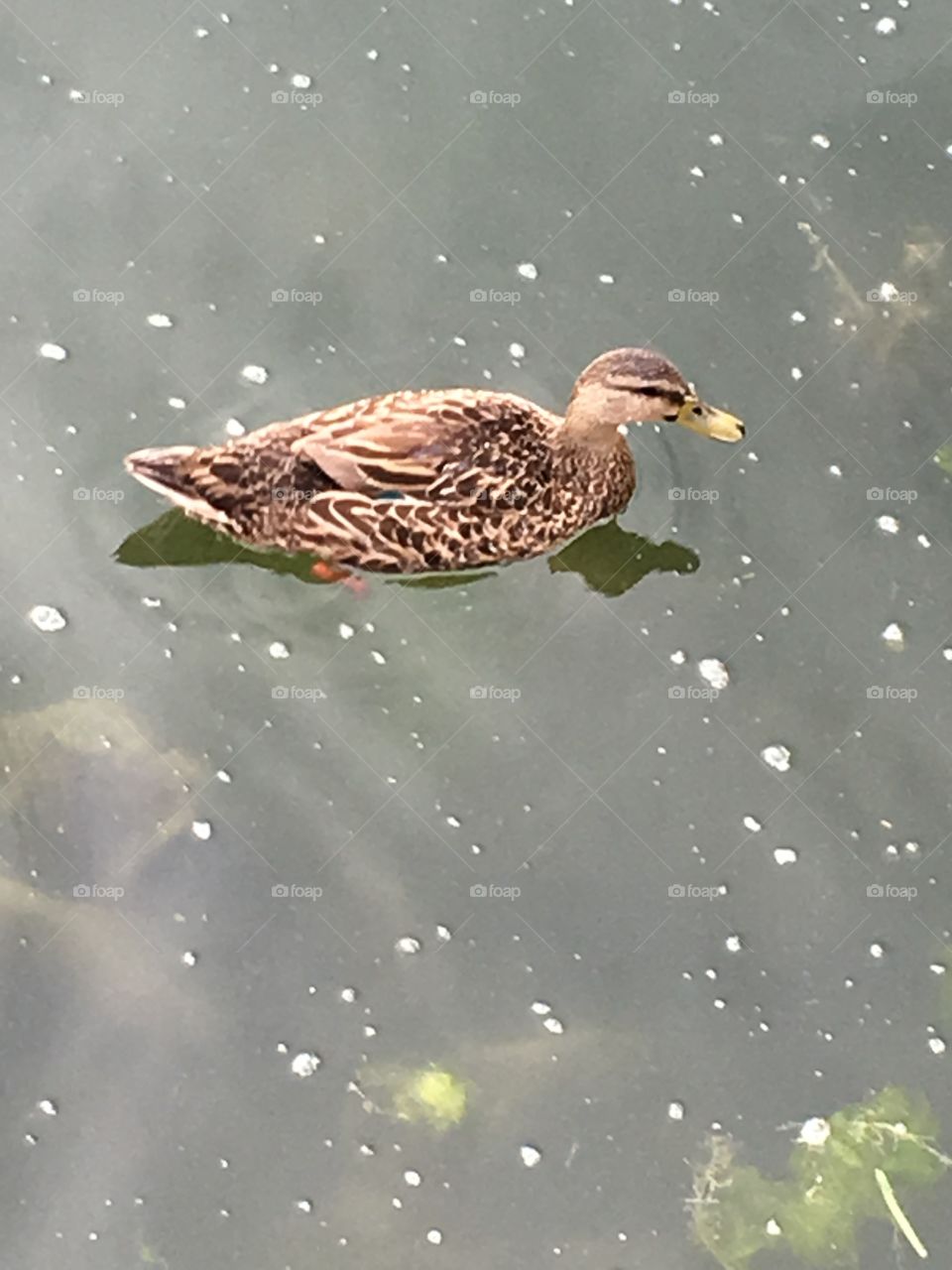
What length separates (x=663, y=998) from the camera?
2988 millimetres

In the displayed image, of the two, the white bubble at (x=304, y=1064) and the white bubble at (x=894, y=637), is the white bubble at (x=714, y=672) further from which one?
the white bubble at (x=304, y=1064)

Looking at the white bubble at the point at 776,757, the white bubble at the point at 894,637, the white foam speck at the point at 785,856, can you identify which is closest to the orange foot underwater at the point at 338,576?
the white bubble at the point at 776,757

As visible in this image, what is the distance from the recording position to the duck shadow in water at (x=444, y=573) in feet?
11.0

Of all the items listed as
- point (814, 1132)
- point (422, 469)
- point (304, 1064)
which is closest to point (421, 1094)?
point (304, 1064)

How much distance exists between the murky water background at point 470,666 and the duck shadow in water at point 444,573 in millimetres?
24

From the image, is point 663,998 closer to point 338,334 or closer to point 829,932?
point 829,932

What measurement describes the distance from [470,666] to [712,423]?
2.82 ft

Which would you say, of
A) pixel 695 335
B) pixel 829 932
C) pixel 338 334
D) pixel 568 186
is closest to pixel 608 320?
pixel 695 335

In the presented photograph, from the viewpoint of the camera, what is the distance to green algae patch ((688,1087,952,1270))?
111 inches

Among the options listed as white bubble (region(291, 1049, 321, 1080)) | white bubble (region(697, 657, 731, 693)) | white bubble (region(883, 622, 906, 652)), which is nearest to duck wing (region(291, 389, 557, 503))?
white bubble (region(697, 657, 731, 693))

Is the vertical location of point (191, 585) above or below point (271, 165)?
below

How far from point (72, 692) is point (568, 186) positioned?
205 centimetres

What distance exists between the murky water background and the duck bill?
0.26m

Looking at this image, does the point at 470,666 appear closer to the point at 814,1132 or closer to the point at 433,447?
the point at 433,447
